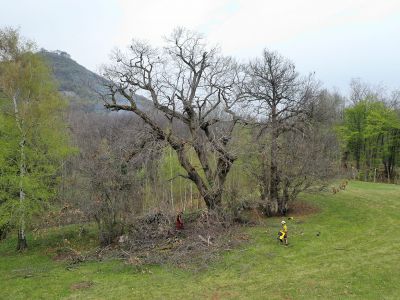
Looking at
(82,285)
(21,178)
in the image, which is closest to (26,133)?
(21,178)

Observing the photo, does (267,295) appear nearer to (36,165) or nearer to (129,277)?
(129,277)

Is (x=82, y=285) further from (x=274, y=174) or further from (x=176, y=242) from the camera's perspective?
(x=274, y=174)

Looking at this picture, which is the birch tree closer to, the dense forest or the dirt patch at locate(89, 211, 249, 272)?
the dense forest

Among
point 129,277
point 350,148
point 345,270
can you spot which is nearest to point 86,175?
point 129,277

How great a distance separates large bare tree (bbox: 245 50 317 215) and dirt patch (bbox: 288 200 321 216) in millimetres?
896

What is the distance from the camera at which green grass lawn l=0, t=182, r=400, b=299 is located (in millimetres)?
11816

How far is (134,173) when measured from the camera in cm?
1847

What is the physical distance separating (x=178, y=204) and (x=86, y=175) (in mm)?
13373

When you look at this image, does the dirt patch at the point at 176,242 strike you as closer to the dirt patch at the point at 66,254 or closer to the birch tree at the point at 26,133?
the dirt patch at the point at 66,254

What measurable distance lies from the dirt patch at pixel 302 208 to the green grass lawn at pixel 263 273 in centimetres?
310

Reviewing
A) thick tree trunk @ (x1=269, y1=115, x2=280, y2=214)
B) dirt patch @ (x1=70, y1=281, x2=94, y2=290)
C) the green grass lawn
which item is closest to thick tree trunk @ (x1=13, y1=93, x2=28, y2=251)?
the green grass lawn

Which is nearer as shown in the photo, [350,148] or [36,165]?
[36,165]

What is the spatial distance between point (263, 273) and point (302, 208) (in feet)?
35.2

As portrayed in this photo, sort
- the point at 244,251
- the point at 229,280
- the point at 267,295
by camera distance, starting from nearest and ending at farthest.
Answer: the point at 267,295 < the point at 229,280 < the point at 244,251
